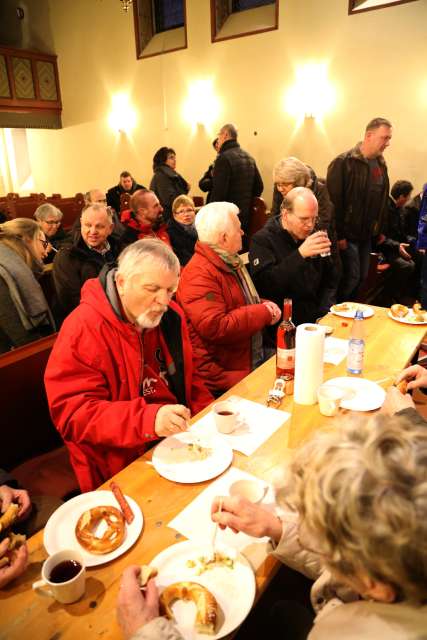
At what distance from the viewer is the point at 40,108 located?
34.6 ft

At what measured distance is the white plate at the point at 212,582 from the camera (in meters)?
0.98

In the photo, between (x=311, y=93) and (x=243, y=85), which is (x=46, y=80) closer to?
(x=243, y=85)

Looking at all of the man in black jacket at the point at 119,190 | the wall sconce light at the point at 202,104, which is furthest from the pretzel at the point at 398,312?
the wall sconce light at the point at 202,104

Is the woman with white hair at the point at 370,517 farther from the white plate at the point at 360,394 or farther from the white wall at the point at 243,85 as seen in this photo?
the white wall at the point at 243,85

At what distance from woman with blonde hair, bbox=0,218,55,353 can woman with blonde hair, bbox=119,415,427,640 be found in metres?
2.20

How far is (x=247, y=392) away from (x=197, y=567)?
903 millimetres

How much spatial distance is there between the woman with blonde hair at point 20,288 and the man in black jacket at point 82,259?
538mm

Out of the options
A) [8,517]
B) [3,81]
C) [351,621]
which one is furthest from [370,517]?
[3,81]

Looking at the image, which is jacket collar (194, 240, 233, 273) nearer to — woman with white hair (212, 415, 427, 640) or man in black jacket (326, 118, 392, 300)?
woman with white hair (212, 415, 427, 640)

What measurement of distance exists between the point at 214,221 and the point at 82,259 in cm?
140

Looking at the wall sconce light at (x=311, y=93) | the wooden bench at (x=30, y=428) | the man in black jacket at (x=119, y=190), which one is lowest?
the wooden bench at (x=30, y=428)

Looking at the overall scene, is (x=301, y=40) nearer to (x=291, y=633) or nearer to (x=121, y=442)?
(x=121, y=442)

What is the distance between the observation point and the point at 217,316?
7.93 ft

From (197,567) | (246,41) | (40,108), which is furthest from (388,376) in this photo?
(40,108)
